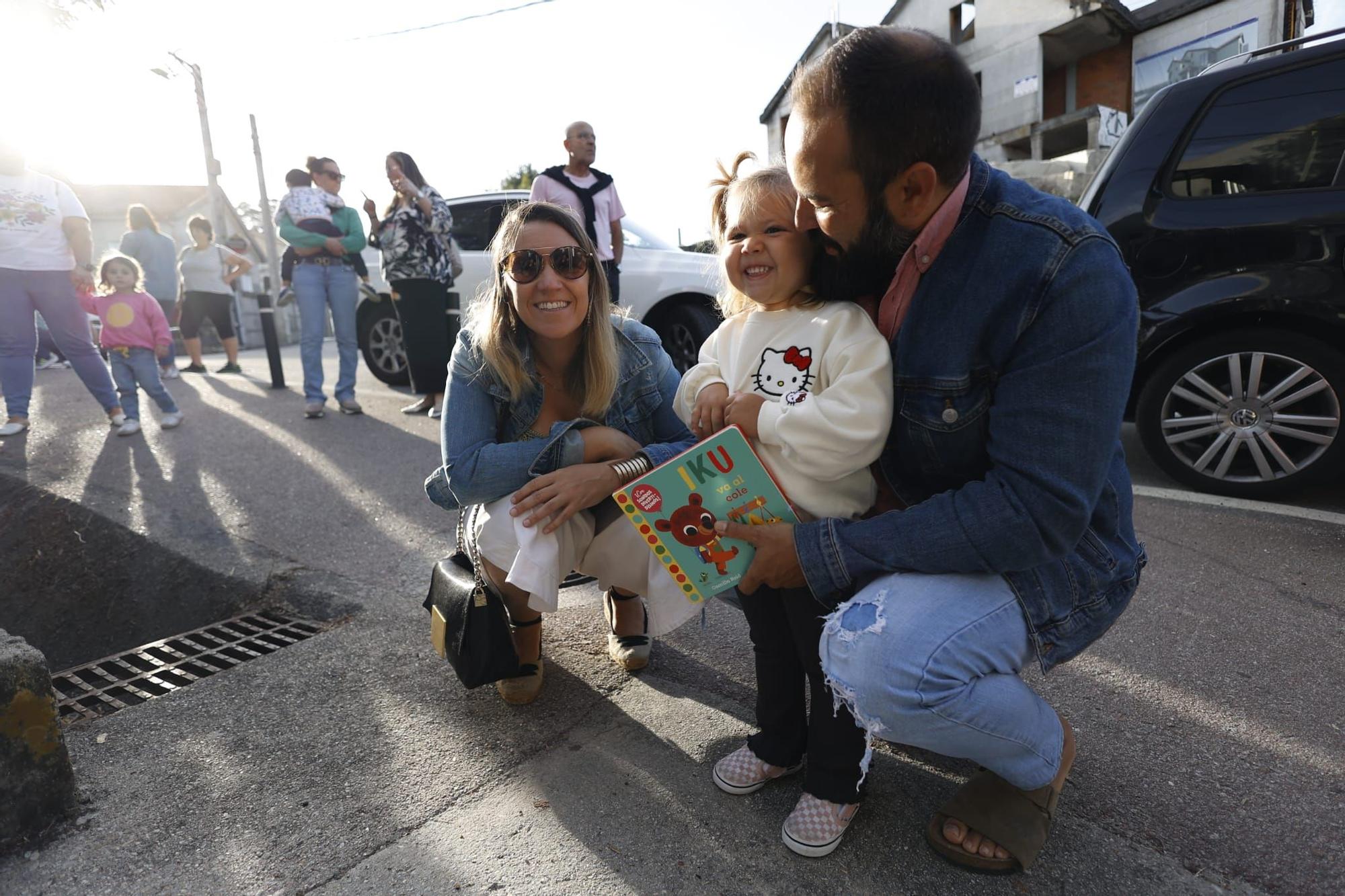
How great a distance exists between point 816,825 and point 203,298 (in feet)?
32.5

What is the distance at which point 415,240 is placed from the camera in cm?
596

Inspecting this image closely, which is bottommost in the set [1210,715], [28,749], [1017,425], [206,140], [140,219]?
[1210,715]

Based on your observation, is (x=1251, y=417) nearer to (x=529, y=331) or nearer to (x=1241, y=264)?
(x=1241, y=264)

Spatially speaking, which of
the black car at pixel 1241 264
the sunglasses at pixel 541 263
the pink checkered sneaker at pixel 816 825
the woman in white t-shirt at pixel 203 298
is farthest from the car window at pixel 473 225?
the pink checkered sneaker at pixel 816 825

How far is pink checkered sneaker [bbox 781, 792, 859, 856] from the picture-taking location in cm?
164

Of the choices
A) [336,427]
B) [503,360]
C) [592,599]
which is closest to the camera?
[503,360]

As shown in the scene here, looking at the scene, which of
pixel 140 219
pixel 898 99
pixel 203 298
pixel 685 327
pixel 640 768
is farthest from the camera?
pixel 203 298

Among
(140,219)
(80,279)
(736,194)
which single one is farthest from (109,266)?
(736,194)

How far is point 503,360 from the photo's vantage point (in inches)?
85.5

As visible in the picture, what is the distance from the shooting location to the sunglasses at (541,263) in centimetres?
217

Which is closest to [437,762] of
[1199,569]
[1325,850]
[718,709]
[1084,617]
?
[718,709]

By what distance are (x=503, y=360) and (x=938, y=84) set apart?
4.24 ft

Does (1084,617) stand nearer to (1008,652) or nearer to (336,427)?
(1008,652)

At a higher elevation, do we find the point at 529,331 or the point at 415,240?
the point at 415,240
